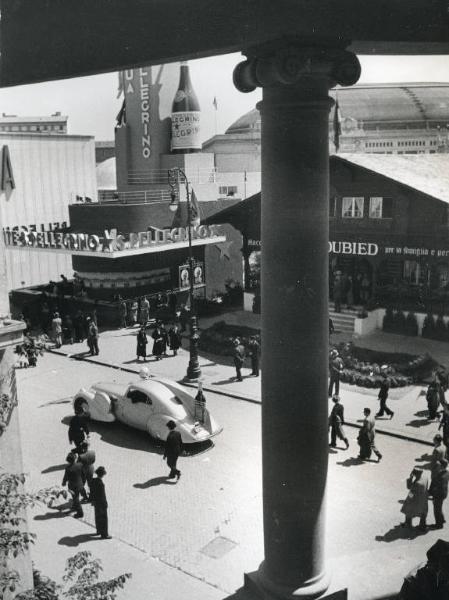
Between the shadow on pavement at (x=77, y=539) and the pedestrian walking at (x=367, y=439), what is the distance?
665 cm

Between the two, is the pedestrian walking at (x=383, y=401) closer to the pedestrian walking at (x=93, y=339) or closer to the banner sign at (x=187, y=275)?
the pedestrian walking at (x=93, y=339)

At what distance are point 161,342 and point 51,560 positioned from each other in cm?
1461

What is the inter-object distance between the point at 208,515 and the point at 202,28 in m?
10.2

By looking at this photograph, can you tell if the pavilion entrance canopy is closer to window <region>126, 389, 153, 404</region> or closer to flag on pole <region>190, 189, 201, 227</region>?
window <region>126, 389, 153, 404</region>

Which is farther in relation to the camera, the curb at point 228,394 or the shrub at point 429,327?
the shrub at point 429,327

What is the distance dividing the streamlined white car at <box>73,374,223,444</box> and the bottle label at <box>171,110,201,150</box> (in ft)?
81.0

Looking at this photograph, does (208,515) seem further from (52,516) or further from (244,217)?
(244,217)

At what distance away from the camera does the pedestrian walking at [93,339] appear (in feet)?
87.6

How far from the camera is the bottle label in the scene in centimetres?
4088

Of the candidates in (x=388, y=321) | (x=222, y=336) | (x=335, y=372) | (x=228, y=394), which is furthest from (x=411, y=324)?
(x=228, y=394)

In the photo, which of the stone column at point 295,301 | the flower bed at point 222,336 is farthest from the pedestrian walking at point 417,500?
the flower bed at point 222,336

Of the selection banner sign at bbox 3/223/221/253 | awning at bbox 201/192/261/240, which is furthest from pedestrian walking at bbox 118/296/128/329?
awning at bbox 201/192/261/240

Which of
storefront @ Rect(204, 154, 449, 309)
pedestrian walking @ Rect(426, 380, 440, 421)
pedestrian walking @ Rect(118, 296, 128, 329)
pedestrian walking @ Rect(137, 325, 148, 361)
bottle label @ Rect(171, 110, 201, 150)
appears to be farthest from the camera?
bottle label @ Rect(171, 110, 201, 150)

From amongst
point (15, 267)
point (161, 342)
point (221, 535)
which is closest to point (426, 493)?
point (221, 535)
